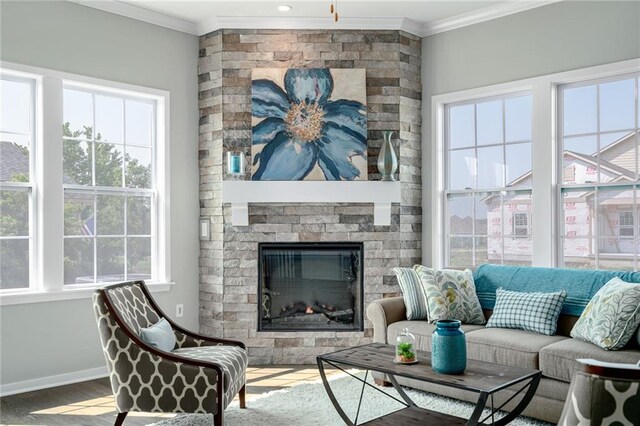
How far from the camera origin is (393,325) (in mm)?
4320

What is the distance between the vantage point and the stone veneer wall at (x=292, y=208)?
5.21 m

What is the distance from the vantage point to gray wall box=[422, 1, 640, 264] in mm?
4363

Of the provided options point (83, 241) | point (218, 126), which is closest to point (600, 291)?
point (218, 126)

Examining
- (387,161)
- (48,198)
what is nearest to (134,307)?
(48,198)

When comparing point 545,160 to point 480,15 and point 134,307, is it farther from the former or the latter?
point 134,307

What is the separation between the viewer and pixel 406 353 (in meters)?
3.17

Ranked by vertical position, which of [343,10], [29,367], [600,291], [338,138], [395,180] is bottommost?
[29,367]

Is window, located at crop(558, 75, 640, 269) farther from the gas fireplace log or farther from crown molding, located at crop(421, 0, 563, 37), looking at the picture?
the gas fireplace log

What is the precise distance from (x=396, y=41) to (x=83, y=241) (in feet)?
10.4

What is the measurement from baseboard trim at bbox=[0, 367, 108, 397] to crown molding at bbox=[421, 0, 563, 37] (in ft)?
13.5

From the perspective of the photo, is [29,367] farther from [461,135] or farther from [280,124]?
[461,135]

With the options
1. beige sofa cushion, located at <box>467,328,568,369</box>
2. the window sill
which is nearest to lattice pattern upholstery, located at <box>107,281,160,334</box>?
the window sill

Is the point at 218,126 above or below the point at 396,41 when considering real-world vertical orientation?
below

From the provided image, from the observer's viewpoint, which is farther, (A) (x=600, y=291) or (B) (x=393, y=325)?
(B) (x=393, y=325)
